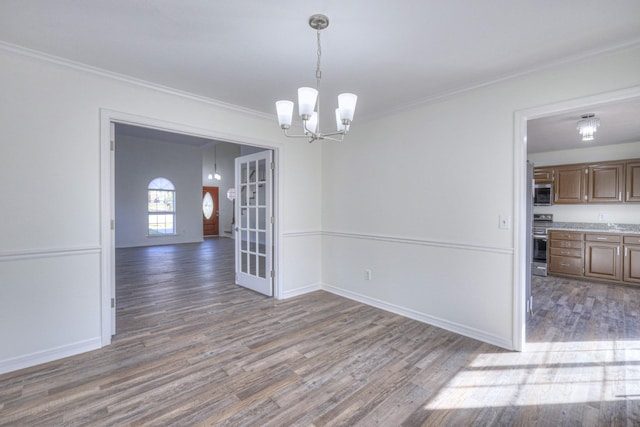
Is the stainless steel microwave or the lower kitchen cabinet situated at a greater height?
the stainless steel microwave

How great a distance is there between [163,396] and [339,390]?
1217 millimetres

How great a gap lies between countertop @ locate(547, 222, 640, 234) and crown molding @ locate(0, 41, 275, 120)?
231 inches

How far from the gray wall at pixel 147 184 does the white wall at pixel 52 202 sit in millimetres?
6794

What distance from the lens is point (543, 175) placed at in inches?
228

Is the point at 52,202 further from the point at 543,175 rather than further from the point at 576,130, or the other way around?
the point at 543,175

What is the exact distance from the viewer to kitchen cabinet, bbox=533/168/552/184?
573 centimetres

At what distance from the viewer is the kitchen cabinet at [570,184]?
538 cm

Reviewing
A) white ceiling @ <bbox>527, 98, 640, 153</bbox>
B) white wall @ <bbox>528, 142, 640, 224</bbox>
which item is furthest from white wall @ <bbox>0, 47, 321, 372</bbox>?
white wall @ <bbox>528, 142, 640, 224</bbox>

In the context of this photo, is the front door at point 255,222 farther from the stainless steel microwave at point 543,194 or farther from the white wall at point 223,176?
the white wall at point 223,176

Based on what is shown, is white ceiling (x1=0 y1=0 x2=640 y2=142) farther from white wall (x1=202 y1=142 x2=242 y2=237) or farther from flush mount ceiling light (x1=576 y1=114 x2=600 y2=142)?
white wall (x1=202 y1=142 x2=242 y2=237)

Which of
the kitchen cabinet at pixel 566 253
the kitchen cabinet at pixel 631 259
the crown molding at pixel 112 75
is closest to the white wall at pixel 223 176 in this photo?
the crown molding at pixel 112 75

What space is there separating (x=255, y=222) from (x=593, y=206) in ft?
19.8

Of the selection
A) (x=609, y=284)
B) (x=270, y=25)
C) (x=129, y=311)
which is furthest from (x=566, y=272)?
(x=129, y=311)

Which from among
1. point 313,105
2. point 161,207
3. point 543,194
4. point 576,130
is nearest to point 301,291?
point 313,105
